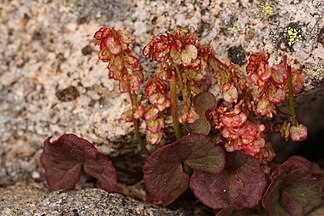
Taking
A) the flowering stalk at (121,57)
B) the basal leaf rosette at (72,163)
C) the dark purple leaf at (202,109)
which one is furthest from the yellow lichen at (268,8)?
the basal leaf rosette at (72,163)

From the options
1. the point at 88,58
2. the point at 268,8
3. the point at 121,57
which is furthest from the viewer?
the point at 88,58

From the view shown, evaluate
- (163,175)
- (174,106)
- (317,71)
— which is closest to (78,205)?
(163,175)

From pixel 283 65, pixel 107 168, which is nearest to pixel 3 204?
pixel 107 168

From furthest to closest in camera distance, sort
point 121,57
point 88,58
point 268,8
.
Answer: point 88,58, point 268,8, point 121,57

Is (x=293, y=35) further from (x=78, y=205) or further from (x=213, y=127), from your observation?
(x=78, y=205)

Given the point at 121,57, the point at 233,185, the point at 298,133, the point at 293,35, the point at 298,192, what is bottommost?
the point at 298,192

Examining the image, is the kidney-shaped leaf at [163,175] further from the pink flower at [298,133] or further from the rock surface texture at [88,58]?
the pink flower at [298,133]
